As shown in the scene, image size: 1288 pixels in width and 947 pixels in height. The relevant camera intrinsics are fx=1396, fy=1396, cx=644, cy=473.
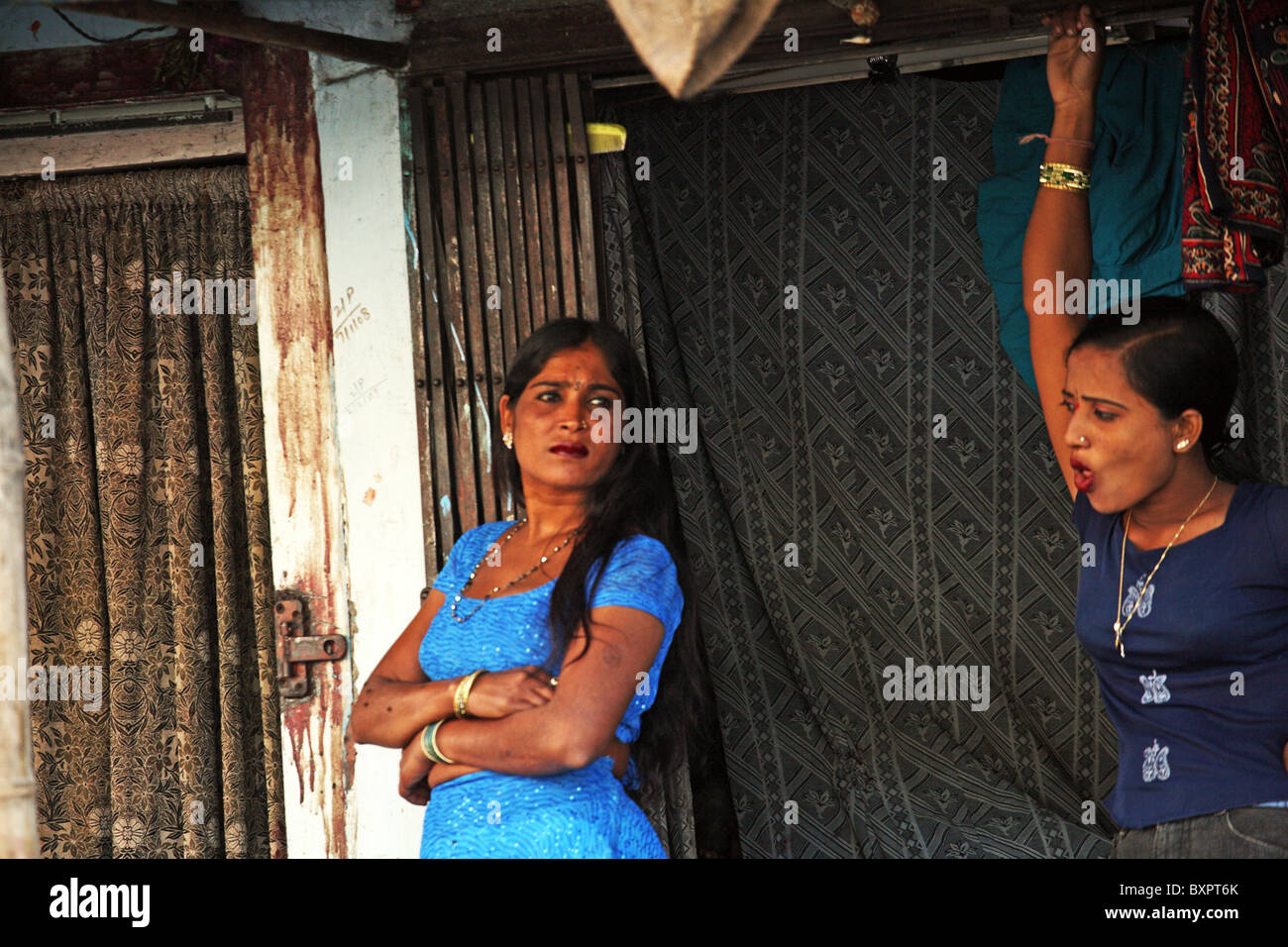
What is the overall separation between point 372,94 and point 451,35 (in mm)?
282

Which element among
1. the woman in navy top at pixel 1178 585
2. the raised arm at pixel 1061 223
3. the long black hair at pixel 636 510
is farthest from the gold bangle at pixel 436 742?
the raised arm at pixel 1061 223

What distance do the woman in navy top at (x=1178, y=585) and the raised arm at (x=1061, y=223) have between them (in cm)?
14

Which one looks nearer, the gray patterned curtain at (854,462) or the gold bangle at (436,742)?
the gold bangle at (436,742)

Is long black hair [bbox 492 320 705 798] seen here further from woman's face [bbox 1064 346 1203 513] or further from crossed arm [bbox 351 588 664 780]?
woman's face [bbox 1064 346 1203 513]

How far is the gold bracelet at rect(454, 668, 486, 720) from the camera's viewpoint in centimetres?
279

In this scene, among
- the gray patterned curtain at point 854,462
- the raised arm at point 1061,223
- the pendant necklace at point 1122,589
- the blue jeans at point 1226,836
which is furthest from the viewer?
the gray patterned curtain at point 854,462

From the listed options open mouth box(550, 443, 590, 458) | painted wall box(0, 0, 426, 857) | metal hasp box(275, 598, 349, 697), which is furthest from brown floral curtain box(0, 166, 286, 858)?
open mouth box(550, 443, 590, 458)

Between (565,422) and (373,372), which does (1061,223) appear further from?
(373,372)

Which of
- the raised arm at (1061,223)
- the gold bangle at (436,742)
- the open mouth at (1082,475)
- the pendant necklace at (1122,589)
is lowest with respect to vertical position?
the gold bangle at (436,742)

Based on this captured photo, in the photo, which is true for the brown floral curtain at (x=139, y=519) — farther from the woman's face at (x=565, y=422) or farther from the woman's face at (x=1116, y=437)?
the woman's face at (x=1116, y=437)

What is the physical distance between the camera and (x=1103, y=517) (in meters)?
2.66

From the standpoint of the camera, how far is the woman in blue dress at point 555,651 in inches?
107

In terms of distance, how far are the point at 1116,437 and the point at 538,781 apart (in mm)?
1277

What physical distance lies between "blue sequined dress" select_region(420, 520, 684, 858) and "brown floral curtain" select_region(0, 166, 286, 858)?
5.11ft
